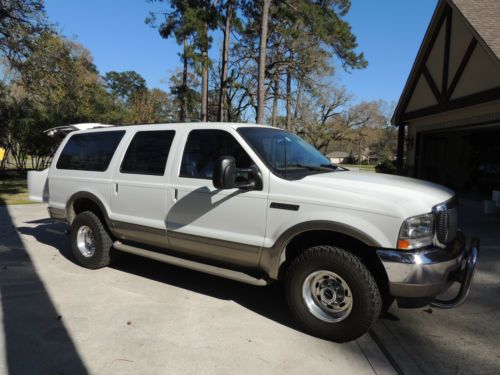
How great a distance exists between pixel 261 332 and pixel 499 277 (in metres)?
3.70

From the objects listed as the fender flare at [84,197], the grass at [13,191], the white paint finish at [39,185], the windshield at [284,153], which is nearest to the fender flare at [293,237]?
the windshield at [284,153]

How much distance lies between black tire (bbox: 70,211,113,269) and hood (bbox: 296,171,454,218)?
3047 millimetres

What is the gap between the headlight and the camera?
291 centimetres

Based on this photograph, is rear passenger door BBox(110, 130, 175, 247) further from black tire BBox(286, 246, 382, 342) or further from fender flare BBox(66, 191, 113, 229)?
black tire BBox(286, 246, 382, 342)

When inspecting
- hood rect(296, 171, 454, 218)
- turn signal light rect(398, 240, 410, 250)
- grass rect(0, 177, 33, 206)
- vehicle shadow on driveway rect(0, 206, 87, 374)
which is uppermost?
hood rect(296, 171, 454, 218)

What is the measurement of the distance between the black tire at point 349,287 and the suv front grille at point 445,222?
707 mm

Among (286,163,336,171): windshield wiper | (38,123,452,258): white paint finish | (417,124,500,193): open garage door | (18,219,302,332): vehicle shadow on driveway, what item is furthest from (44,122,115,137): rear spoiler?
(417,124,500,193): open garage door

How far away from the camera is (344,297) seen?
326cm

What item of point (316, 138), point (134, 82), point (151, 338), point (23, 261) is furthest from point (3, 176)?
point (134, 82)

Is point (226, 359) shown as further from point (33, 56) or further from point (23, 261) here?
point (33, 56)

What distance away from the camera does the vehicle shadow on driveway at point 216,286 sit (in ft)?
13.0

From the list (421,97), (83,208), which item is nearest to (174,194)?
(83,208)

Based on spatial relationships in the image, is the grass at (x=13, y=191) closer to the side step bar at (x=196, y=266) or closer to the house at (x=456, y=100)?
the side step bar at (x=196, y=266)

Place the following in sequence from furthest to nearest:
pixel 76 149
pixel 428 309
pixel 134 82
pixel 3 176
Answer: pixel 134 82 < pixel 3 176 < pixel 76 149 < pixel 428 309
